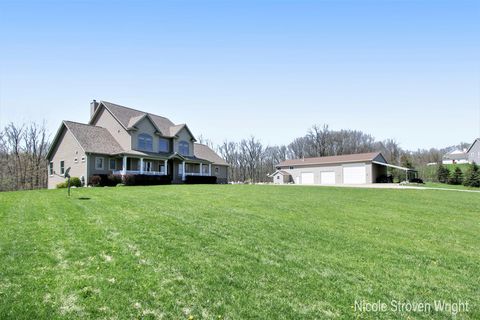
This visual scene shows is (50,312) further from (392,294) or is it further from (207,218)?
(207,218)

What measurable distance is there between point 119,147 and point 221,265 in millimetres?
26836

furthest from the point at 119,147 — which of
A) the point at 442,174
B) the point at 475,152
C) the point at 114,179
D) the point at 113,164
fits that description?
the point at 475,152

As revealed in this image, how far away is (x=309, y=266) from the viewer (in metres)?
5.43

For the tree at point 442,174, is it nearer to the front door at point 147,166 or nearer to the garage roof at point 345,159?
the garage roof at point 345,159

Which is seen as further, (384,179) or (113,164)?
(384,179)

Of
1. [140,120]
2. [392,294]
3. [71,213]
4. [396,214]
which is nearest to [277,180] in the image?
[140,120]

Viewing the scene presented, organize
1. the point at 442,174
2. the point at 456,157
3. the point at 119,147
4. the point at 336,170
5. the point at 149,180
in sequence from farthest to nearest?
1. the point at 456,157
2. the point at 336,170
3. the point at 442,174
4. the point at 119,147
5. the point at 149,180

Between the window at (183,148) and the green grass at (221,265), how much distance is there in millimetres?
25802

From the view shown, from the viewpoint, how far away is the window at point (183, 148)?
35.2 metres

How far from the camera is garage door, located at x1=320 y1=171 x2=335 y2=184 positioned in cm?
4496

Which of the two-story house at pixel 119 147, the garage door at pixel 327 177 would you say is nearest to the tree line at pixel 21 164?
the two-story house at pixel 119 147

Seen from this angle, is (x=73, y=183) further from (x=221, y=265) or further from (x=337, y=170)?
(x=337, y=170)

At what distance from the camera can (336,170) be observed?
146 ft

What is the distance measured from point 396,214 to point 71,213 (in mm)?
11923
